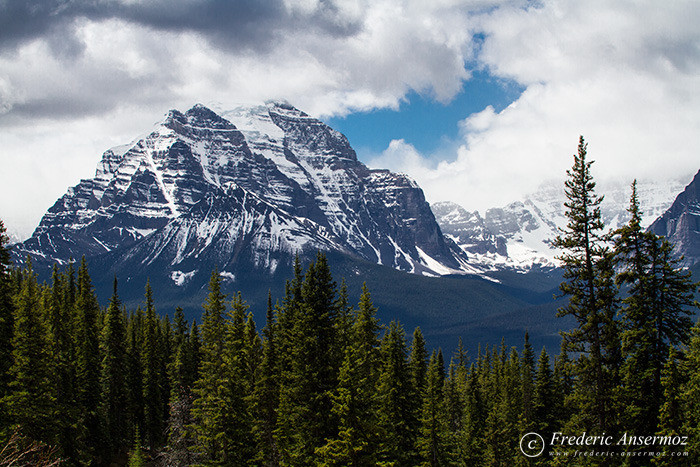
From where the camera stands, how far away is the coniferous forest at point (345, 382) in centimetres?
3238

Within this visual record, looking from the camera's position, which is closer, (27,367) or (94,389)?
(27,367)

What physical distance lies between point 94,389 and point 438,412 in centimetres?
3498

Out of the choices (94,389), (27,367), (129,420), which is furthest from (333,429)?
(129,420)

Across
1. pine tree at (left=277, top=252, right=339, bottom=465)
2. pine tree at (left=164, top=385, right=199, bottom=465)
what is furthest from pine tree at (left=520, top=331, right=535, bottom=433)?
pine tree at (left=164, top=385, right=199, bottom=465)

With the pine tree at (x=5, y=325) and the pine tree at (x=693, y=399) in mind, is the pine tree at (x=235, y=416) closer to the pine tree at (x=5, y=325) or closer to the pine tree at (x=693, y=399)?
the pine tree at (x=5, y=325)

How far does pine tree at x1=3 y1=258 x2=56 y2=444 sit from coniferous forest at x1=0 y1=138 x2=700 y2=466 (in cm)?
14

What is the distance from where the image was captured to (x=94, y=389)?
2490 inches

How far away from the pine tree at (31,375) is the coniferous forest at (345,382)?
135mm

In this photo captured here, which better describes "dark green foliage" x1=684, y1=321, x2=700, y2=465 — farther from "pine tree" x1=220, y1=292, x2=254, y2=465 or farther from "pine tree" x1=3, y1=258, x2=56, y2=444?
"pine tree" x1=3, y1=258, x2=56, y2=444

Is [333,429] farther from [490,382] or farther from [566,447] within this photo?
[490,382]

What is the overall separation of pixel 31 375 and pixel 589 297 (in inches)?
1501

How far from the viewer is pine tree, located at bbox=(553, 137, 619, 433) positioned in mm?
31375

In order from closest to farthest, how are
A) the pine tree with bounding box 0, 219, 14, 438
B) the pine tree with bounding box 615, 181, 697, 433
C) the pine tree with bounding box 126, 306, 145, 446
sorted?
the pine tree with bounding box 615, 181, 697, 433, the pine tree with bounding box 0, 219, 14, 438, the pine tree with bounding box 126, 306, 145, 446

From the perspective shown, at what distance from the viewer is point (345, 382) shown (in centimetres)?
3728
